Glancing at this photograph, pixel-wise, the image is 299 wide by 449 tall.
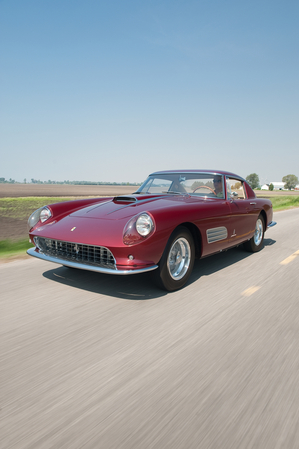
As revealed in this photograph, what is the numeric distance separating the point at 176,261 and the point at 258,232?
9.85 feet

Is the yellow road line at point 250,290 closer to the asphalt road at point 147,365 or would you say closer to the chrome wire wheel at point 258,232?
the asphalt road at point 147,365

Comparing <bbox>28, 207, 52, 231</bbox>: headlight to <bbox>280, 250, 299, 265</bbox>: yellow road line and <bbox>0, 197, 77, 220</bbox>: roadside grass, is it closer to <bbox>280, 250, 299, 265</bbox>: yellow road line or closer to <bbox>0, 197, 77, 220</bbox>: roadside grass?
<bbox>280, 250, 299, 265</bbox>: yellow road line

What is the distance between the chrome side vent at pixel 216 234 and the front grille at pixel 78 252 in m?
1.48

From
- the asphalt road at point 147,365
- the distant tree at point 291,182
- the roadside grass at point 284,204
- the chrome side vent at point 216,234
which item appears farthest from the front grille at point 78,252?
the distant tree at point 291,182

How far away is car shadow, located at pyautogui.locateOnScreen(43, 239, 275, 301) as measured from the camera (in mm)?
3748

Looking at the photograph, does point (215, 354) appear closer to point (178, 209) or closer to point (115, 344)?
point (115, 344)

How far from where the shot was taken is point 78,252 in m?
3.70

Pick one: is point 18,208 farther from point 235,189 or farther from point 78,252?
point 78,252

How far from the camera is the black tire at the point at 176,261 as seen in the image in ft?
12.1

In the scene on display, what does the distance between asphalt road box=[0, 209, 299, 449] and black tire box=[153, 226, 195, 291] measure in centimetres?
14

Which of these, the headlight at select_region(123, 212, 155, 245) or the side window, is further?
the side window

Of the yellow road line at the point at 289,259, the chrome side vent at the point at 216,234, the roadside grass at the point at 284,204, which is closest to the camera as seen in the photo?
the chrome side vent at the point at 216,234

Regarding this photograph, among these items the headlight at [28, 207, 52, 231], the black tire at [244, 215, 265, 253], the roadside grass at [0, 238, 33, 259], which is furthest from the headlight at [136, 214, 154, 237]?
the roadside grass at [0, 238, 33, 259]

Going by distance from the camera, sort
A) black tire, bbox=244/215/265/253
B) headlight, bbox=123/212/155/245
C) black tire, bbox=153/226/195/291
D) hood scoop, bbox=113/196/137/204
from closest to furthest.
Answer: headlight, bbox=123/212/155/245 → black tire, bbox=153/226/195/291 → hood scoop, bbox=113/196/137/204 → black tire, bbox=244/215/265/253
